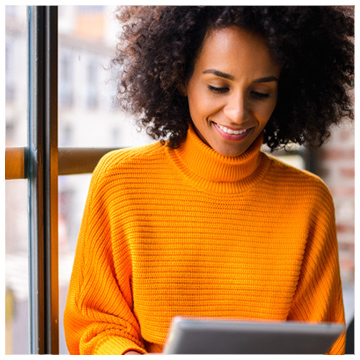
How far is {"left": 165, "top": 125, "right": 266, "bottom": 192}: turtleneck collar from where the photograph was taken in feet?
3.71

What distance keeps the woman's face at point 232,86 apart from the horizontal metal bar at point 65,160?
44cm

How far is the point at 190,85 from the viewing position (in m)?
1.10

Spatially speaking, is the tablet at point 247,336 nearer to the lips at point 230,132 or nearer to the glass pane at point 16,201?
the lips at point 230,132

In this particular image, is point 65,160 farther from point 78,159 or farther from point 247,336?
point 247,336

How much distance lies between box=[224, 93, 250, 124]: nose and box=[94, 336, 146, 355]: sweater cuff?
494mm

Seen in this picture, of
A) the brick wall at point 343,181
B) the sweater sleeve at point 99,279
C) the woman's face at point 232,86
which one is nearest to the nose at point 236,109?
the woman's face at point 232,86

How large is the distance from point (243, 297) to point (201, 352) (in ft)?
1.40

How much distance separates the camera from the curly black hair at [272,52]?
1031 millimetres

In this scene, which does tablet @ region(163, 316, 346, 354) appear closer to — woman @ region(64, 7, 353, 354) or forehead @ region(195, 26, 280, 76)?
woman @ region(64, 7, 353, 354)

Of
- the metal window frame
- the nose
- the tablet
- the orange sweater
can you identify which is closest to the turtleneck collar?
the orange sweater

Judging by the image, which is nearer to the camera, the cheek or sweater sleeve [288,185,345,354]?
the cheek

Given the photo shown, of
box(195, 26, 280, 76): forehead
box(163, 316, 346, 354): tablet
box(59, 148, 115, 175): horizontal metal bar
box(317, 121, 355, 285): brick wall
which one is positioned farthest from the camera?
box(317, 121, 355, 285): brick wall

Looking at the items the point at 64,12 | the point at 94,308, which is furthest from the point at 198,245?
the point at 64,12
